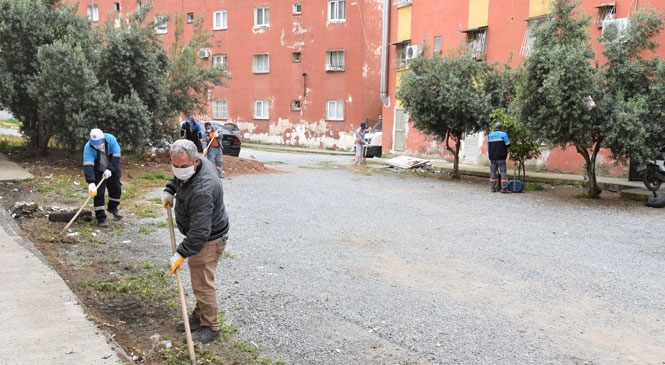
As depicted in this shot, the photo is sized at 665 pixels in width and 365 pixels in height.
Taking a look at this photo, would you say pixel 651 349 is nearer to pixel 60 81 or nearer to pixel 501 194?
pixel 501 194

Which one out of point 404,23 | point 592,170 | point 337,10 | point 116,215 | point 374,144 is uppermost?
point 337,10

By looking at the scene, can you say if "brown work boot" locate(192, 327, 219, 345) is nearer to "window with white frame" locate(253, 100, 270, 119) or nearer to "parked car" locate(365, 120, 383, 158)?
"parked car" locate(365, 120, 383, 158)

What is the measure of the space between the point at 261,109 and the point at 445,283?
102 ft

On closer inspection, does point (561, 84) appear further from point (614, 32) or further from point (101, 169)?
point (101, 169)

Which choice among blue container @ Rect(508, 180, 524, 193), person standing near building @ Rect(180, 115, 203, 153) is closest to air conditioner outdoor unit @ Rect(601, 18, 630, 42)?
blue container @ Rect(508, 180, 524, 193)

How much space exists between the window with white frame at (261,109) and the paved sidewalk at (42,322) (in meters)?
29.9

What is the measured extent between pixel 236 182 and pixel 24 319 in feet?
35.8

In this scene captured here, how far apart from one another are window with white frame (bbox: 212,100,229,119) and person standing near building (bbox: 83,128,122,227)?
96.2 ft

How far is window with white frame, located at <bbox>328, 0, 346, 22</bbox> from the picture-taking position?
108ft

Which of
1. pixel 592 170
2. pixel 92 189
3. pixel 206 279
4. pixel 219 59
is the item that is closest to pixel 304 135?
pixel 219 59

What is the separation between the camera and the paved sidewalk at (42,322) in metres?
4.28

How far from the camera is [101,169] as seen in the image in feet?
30.0

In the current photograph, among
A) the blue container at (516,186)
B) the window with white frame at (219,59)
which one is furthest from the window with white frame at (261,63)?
the blue container at (516,186)

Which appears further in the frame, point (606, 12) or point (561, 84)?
point (606, 12)
